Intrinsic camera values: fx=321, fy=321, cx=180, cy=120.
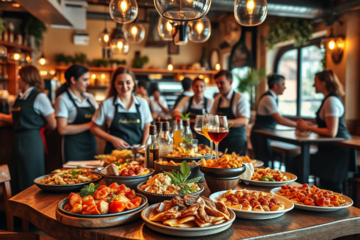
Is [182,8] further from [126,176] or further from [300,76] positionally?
[300,76]

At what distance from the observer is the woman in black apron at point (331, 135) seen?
10.9ft

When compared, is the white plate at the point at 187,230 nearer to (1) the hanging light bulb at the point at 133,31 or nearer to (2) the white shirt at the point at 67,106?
(2) the white shirt at the point at 67,106

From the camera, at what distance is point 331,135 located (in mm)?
3365

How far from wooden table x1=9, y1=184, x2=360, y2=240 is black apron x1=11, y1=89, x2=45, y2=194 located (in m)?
2.06

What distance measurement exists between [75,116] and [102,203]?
225cm

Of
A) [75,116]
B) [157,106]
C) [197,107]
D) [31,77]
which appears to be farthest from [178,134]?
[157,106]

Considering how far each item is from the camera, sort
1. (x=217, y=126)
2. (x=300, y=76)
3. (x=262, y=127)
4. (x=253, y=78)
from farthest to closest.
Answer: (x=253, y=78)
(x=300, y=76)
(x=262, y=127)
(x=217, y=126)

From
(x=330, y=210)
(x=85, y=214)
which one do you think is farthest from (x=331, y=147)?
(x=85, y=214)

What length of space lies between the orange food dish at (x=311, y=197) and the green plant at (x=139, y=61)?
→ 29.1 ft

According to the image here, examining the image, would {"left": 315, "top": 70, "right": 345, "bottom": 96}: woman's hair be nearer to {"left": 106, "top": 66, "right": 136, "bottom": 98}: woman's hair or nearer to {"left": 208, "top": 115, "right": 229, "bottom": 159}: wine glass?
{"left": 106, "top": 66, "right": 136, "bottom": 98}: woman's hair

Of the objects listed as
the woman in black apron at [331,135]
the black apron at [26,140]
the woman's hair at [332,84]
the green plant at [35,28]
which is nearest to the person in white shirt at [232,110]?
the woman in black apron at [331,135]

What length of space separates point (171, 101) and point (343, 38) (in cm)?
545

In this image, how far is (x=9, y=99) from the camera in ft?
19.7

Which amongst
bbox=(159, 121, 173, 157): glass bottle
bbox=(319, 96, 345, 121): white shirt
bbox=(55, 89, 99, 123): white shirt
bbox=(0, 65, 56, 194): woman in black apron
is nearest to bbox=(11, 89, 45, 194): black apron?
bbox=(0, 65, 56, 194): woman in black apron
